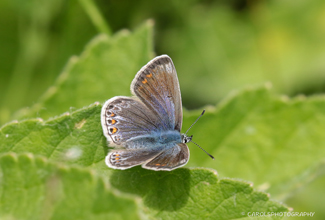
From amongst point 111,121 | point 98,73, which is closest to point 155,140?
point 111,121

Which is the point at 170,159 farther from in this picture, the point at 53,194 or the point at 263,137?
the point at 263,137

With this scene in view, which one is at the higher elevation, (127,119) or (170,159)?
(127,119)

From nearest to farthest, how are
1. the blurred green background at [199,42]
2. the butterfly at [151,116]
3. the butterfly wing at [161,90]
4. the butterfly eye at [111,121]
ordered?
the butterfly eye at [111,121], the butterfly at [151,116], the butterfly wing at [161,90], the blurred green background at [199,42]

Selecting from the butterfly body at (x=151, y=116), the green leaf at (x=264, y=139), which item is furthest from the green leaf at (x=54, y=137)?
the green leaf at (x=264, y=139)

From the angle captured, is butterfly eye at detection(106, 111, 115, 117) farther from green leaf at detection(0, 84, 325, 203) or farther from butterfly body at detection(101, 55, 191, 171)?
green leaf at detection(0, 84, 325, 203)

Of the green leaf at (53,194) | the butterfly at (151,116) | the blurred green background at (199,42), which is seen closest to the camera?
the green leaf at (53,194)

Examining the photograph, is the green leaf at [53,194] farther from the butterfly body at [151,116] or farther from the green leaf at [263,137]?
the green leaf at [263,137]
